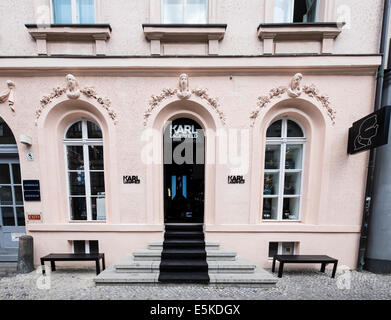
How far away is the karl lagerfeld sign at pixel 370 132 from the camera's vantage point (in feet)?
9.68

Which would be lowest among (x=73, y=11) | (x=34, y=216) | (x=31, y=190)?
(x=34, y=216)

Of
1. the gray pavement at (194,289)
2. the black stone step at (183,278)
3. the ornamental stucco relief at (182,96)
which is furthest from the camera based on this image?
the ornamental stucco relief at (182,96)

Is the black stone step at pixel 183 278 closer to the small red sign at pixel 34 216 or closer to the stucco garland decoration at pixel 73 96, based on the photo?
the small red sign at pixel 34 216

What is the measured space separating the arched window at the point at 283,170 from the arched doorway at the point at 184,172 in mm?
1729

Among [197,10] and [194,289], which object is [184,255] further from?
[197,10]

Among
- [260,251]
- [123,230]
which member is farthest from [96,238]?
[260,251]

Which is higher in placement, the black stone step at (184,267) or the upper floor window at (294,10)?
the upper floor window at (294,10)

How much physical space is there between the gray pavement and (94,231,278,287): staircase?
0.34 feet

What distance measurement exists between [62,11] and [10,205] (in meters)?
5.11

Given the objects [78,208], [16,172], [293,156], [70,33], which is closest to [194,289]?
[78,208]

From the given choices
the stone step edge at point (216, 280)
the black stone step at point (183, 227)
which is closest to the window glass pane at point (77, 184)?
the stone step edge at point (216, 280)

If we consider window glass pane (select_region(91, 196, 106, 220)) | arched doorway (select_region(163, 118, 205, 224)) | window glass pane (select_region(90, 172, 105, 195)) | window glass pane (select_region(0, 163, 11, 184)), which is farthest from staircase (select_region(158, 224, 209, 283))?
window glass pane (select_region(0, 163, 11, 184))

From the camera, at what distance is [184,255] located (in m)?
3.82

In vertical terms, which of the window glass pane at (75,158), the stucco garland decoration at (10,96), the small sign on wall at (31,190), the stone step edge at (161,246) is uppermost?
the stucco garland decoration at (10,96)
